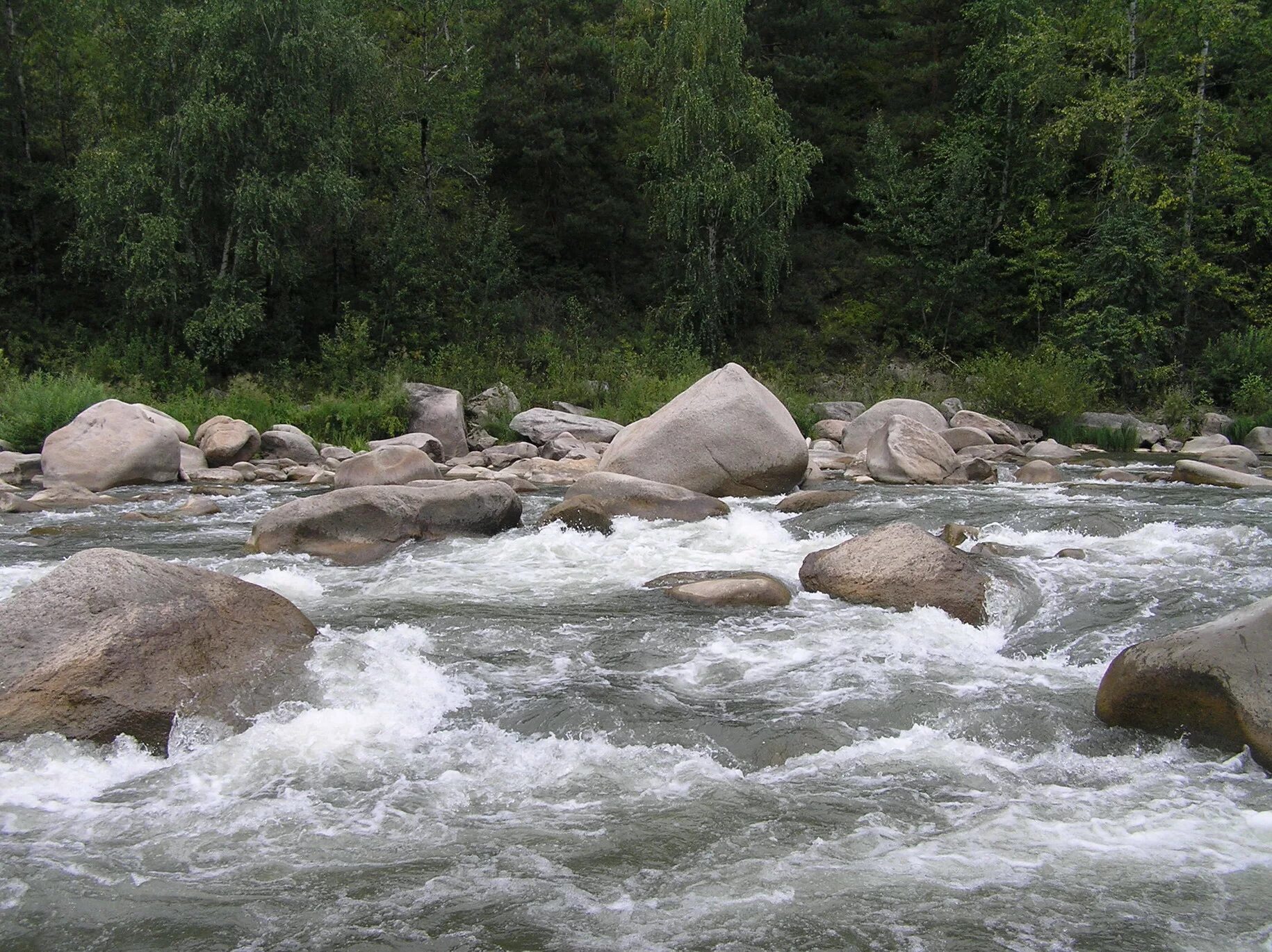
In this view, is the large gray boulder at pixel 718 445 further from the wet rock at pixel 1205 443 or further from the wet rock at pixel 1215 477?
the wet rock at pixel 1205 443

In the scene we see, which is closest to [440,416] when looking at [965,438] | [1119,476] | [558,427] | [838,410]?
[558,427]

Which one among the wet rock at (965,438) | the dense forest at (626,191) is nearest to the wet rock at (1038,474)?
the wet rock at (965,438)

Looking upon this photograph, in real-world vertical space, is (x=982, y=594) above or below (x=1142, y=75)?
below

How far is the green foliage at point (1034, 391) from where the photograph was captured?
796 inches

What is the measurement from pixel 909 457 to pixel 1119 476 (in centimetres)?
289

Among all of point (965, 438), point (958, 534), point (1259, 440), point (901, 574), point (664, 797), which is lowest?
point (1259, 440)

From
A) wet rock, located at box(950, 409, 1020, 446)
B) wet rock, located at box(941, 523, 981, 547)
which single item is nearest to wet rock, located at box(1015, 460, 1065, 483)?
wet rock, located at box(950, 409, 1020, 446)

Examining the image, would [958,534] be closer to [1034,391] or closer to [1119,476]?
[1119,476]

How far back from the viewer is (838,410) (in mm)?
21594

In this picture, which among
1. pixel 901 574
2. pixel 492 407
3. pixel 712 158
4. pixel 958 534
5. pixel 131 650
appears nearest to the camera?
pixel 131 650

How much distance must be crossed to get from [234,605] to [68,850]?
2145 millimetres

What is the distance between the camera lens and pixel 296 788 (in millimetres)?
4527

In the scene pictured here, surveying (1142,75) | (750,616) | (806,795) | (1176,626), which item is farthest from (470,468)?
(1142,75)

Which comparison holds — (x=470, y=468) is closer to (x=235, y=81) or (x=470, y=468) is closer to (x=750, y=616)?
(x=750, y=616)
